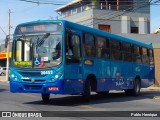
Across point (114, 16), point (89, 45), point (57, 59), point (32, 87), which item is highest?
point (114, 16)

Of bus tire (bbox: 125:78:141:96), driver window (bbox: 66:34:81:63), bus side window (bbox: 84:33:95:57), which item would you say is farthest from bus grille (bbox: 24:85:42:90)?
bus tire (bbox: 125:78:141:96)

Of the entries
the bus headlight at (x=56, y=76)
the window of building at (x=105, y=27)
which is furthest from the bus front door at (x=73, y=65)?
the window of building at (x=105, y=27)

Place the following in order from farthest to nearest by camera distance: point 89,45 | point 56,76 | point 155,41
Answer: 1. point 155,41
2. point 89,45
3. point 56,76

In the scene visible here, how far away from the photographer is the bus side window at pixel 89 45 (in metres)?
17.5

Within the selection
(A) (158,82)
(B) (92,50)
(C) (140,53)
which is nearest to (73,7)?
(A) (158,82)

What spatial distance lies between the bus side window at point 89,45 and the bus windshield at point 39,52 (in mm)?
1924

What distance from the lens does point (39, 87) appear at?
16.0 meters

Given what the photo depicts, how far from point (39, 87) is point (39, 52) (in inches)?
54.0

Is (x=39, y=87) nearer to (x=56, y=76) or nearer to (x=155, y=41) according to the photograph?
(x=56, y=76)

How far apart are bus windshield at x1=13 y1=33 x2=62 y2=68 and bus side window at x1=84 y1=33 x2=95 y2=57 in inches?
75.7

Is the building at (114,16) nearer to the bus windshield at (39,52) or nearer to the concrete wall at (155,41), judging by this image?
the concrete wall at (155,41)

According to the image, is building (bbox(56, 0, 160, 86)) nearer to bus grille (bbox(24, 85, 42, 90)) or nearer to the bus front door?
the bus front door

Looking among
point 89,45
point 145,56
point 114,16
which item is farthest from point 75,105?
point 114,16

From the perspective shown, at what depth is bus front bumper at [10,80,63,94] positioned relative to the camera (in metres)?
15.6
